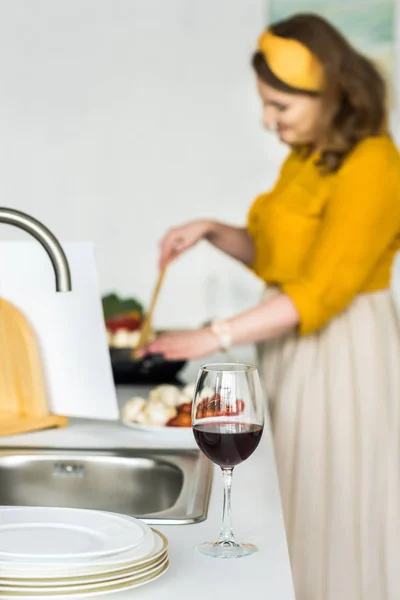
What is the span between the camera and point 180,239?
2.12 metres

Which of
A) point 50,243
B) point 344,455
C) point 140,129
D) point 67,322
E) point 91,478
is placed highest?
point 140,129

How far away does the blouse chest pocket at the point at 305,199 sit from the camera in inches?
77.1

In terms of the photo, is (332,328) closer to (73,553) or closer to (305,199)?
(305,199)

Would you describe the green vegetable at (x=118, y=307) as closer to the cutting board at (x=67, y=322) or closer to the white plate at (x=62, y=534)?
the cutting board at (x=67, y=322)

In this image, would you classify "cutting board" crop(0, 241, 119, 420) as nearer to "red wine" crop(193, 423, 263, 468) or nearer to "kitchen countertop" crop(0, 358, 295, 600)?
"kitchen countertop" crop(0, 358, 295, 600)

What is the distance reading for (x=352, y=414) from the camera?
1.89 metres

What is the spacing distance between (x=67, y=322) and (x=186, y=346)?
0.49 m

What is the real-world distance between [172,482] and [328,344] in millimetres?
840

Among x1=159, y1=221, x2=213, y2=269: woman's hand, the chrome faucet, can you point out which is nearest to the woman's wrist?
x1=159, y1=221, x2=213, y2=269: woman's hand

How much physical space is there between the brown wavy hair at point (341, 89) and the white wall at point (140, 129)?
1.66 metres

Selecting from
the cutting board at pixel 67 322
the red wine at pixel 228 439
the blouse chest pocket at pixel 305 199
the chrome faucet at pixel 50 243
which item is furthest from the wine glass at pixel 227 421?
the blouse chest pocket at pixel 305 199

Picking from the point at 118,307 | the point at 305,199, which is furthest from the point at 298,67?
the point at 118,307

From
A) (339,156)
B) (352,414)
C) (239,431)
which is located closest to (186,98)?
(339,156)

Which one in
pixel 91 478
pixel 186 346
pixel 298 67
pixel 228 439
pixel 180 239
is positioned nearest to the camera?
pixel 228 439
